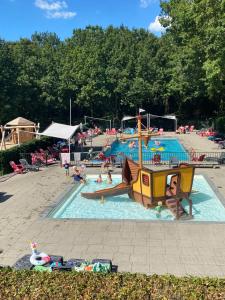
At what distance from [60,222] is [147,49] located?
40.8 metres

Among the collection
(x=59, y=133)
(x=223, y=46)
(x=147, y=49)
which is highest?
(x=147, y=49)

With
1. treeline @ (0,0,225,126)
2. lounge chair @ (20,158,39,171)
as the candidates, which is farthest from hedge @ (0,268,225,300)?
treeline @ (0,0,225,126)

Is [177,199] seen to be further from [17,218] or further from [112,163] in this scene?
[112,163]

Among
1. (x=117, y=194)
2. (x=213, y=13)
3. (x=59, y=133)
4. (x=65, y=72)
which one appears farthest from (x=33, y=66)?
(x=117, y=194)

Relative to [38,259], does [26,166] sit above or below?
above

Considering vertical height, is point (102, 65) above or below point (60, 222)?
above

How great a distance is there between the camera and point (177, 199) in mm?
15539

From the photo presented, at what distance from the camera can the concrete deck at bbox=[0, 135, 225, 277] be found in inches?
422

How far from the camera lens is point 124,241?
1234 cm

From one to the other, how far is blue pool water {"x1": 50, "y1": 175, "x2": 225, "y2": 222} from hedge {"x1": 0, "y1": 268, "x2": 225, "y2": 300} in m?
7.45

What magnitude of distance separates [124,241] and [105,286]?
505 cm

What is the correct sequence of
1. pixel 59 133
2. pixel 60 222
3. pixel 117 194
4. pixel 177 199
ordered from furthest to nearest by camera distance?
pixel 59 133 → pixel 117 194 → pixel 177 199 → pixel 60 222

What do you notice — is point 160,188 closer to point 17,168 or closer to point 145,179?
point 145,179

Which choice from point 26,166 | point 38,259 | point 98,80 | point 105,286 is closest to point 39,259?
point 38,259
